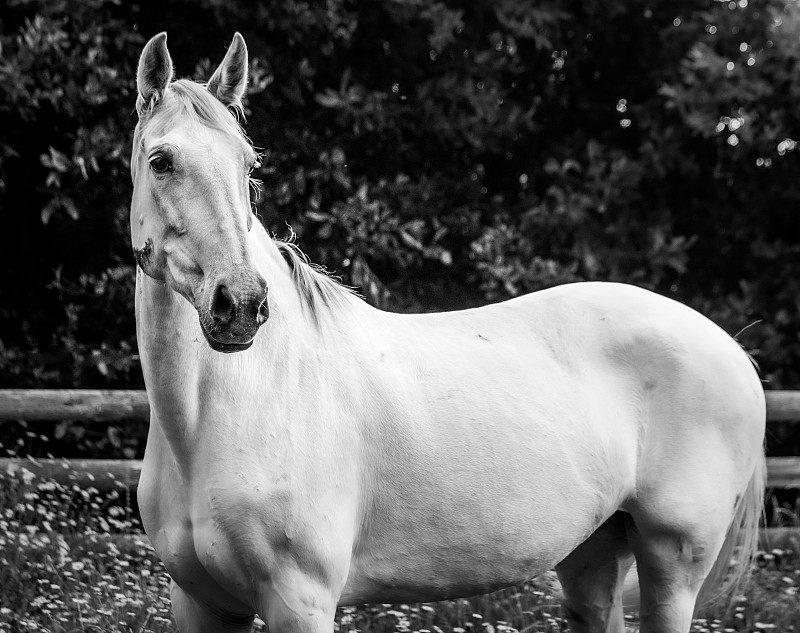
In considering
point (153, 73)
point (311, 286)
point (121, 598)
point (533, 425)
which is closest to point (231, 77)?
point (153, 73)

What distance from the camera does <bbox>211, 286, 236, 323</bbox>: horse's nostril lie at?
1951mm

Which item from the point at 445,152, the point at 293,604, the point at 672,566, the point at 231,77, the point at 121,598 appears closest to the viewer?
the point at 293,604

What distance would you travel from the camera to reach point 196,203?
2049mm

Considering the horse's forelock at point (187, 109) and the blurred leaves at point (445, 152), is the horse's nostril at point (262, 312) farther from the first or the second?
the blurred leaves at point (445, 152)

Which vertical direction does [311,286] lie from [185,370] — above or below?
above

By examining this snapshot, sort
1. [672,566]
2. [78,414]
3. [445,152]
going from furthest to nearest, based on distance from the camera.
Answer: [445,152] < [78,414] < [672,566]

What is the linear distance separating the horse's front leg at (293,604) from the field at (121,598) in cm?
136

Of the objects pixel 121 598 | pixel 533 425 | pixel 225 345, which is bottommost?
pixel 121 598

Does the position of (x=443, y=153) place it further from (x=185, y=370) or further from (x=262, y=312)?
(x=262, y=312)

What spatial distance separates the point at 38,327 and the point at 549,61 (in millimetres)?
3792

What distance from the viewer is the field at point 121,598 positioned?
11.2 feet

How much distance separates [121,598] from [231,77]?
7.13ft

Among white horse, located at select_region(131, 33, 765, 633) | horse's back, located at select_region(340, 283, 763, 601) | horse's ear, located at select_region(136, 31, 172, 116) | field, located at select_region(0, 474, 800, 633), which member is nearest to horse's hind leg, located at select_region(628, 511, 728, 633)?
white horse, located at select_region(131, 33, 765, 633)

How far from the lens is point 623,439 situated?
9.19 ft
